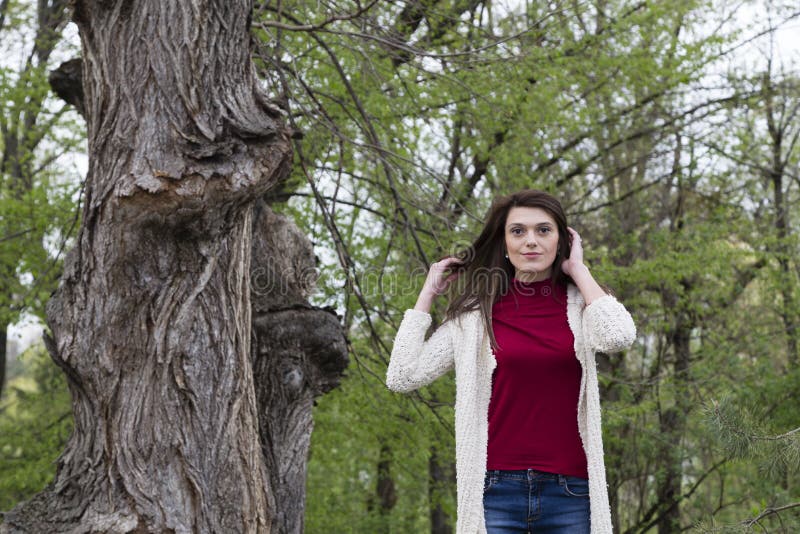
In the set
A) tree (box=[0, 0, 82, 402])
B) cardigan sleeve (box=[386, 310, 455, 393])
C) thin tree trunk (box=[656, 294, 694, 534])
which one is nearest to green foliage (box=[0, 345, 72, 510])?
tree (box=[0, 0, 82, 402])

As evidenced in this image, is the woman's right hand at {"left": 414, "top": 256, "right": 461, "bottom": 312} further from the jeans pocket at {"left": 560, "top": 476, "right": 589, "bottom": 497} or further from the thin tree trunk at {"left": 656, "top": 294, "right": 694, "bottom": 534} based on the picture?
the thin tree trunk at {"left": 656, "top": 294, "right": 694, "bottom": 534}

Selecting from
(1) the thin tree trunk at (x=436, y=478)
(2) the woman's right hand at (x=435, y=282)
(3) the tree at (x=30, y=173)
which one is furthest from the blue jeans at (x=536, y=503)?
(1) the thin tree trunk at (x=436, y=478)

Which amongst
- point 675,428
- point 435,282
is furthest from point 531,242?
point 675,428

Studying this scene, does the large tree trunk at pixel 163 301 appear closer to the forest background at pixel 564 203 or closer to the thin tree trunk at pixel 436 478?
the forest background at pixel 564 203

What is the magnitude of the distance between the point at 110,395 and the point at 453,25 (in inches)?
233

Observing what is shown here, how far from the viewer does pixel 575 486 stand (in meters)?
2.76

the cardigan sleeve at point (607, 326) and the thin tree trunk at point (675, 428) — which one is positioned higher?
the thin tree trunk at point (675, 428)

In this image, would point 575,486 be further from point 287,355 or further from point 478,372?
point 287,355

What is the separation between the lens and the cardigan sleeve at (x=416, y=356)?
2996 mm

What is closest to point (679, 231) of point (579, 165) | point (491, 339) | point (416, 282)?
point (579, 165)

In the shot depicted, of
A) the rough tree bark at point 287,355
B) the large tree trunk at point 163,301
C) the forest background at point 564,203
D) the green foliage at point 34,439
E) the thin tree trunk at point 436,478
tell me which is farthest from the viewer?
the thin tree trunk at point 436,478

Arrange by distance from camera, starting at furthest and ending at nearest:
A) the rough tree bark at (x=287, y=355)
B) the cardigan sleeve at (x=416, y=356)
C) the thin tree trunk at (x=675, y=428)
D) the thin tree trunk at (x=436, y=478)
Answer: the thin tree trunk at (x=436, y=478) < the thin tree trunk at (x=675, y=428) < the rough tree bark at (x=287, y=355) < the cardigan sleeve at (x=416, y=356)

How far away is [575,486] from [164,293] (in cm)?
183

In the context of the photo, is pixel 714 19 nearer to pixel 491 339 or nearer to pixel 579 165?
pixel 579 165
